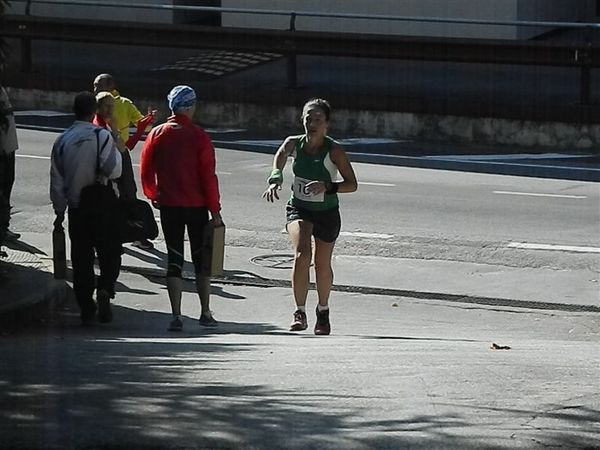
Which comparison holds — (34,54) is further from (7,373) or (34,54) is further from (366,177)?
(7,373)

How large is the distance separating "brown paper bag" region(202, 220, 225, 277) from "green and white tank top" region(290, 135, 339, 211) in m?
0.66

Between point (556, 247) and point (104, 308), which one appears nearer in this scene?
point (104, 308)

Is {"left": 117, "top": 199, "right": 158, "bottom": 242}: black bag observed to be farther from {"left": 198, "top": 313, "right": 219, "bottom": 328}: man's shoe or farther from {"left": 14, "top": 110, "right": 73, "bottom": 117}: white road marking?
{"left": 14, "top": 110, "right": 73, "bottom": 117}: white road marking

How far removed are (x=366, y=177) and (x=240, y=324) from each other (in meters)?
6.40

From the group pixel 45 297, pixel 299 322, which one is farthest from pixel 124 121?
pixel 299 322

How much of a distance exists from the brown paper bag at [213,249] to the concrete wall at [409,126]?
391 inches

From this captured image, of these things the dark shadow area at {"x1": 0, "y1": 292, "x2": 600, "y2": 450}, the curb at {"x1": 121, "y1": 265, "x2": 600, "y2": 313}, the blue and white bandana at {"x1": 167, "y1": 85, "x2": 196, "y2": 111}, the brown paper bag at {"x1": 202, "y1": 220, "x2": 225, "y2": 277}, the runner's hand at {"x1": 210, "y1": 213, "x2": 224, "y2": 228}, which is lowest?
the curb at {"x1": 121, "y1": 265, "x2": 600, "y2": 313}

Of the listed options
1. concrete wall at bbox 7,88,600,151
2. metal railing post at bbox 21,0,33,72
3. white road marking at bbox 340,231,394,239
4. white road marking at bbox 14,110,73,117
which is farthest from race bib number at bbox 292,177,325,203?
metal railing post at bbox 21,0,33,72

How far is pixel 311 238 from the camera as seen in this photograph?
1060 centimetres

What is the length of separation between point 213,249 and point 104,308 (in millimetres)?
1087

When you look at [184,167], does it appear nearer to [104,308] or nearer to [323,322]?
[104,308]

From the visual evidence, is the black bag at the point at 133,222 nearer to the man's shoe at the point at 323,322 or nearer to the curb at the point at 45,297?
the curb at the point at 45,297

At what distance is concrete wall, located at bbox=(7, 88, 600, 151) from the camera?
760 inches

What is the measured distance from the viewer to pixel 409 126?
20.2m
